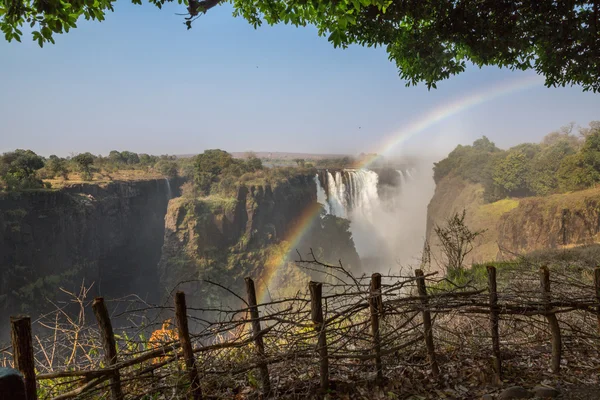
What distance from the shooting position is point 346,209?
54844mm

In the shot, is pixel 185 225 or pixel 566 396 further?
pixel 185 225

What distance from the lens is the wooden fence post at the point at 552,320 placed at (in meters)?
3.25

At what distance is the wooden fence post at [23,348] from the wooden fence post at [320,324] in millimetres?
2071

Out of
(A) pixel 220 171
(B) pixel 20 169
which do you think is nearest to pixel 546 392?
(B) pixel 20 169

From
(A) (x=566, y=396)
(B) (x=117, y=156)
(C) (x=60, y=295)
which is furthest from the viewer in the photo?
(B) (x=117, y=156)

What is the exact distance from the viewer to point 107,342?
2738 mm

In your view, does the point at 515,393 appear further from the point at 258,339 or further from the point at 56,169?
the point at 56,169

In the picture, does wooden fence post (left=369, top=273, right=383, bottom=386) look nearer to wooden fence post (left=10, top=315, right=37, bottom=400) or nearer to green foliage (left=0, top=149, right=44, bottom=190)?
wooden fence post (left=10, top=315, right=37, bottom=400)

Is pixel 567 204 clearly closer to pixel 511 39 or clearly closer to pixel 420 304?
pixel 511 39

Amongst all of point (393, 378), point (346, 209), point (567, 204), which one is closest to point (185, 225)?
point (346, 209)

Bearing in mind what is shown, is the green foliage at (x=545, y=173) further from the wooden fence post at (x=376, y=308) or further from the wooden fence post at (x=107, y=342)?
the wooden fence post at (x=107, y=342)

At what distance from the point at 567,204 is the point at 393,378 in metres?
25.3

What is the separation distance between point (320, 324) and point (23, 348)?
7.20 feet

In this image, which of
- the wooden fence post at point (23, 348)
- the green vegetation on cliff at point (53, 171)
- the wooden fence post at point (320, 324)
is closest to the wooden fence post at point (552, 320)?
the wooden fence post at point (320, 324)
